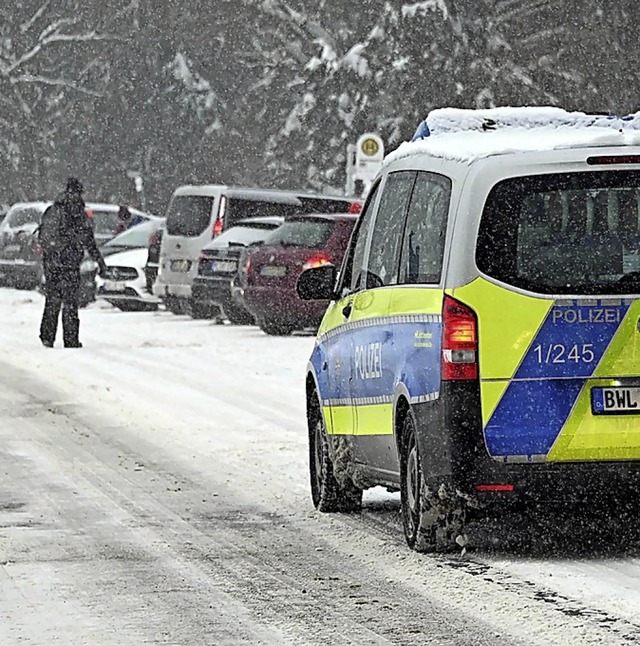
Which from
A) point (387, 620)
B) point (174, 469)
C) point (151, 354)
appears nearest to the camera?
point (387, 620)

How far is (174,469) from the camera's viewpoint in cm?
1150

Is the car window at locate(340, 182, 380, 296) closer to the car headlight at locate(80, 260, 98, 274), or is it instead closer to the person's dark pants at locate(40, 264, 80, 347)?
the person's dark pants at locate(40, 264, 80, 347)

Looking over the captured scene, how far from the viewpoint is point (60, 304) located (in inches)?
898

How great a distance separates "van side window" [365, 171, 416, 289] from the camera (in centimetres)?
868

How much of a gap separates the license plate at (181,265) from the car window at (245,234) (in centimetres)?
107

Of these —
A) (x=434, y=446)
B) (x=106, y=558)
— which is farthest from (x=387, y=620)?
(x=106, y=558)

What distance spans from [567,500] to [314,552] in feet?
3.82

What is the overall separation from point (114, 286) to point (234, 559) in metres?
22.2

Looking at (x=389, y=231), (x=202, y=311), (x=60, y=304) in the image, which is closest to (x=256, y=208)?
(x=202, y=311)

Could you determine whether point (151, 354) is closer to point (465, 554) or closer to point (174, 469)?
point (174, 469)

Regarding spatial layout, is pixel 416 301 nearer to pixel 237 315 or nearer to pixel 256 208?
pixel 237 315

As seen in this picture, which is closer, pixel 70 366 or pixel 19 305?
pixel 70 366

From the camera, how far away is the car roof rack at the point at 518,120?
838cm

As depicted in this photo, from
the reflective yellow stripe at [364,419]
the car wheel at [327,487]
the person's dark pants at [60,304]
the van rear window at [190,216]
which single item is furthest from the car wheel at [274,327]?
the reflective yellow stripe at [364,419]
